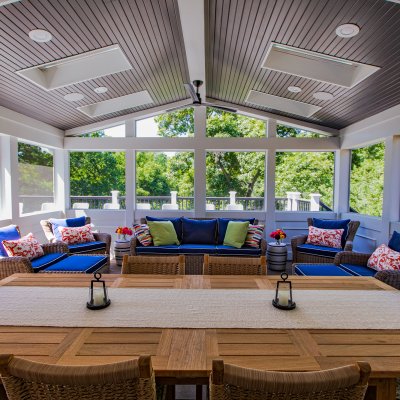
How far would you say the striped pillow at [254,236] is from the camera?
4484 mm

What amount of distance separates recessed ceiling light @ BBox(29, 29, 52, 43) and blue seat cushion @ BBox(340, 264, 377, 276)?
12.9 ft

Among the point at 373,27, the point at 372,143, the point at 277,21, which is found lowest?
the point at 372,143

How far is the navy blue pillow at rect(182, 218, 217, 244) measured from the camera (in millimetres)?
4734

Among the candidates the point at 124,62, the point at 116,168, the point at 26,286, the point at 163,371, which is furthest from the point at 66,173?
the point at 163,371

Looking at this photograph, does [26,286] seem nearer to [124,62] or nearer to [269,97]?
[124,62]

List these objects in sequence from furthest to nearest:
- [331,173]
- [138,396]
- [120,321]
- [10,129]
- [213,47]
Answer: [331,173] < [10,129] < [213,47] < [120,321] < [138,396]

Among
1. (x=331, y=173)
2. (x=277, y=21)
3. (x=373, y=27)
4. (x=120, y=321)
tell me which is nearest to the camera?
(x=120, y=321)

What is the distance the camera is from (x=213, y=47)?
140 inches

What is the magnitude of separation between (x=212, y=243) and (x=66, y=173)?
3.45m

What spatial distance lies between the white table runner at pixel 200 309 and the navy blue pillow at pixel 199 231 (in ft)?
9.75

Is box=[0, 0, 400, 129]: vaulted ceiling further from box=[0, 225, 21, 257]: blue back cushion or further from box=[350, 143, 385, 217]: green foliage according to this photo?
box=[0, 225, 21, 257]: blue back cushion

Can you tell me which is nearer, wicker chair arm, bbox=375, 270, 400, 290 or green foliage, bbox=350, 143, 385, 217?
wicker chair arm, bbox=375, 270, 400, 290

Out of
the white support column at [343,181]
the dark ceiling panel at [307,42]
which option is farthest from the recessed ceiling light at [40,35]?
the white support column at [343,181]

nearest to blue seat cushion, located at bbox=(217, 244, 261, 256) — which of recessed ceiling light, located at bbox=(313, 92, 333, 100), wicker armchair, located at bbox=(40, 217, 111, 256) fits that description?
wicker armchair, located at bbox=(40, 217, 111, 256)
